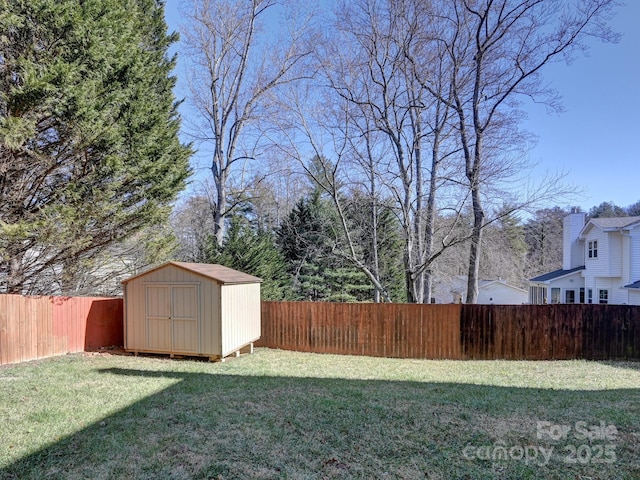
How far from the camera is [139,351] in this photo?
26.5 feet

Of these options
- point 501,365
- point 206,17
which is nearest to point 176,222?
point 206,17

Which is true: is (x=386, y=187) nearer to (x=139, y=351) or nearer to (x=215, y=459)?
(x=139, y=351)

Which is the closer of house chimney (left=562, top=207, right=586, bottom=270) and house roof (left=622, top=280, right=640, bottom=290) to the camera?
house roof (left=622, top=280, right=640, bottom=290)

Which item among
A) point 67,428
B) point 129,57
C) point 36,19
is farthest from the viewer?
point 129,57

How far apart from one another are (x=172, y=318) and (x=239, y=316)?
140 centimetres

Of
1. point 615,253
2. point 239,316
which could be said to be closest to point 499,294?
point 615,253

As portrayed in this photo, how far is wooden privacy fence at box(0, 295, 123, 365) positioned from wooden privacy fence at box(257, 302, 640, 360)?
532cm

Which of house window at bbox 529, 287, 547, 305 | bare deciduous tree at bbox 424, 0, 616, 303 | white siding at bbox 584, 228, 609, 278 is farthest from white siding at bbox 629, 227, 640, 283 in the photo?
bare deciduous tree at bbox 424, 0, 616, 303

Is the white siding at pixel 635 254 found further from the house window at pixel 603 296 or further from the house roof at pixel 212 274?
the house roof at pixel 212 274

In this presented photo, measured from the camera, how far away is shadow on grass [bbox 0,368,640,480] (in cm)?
309

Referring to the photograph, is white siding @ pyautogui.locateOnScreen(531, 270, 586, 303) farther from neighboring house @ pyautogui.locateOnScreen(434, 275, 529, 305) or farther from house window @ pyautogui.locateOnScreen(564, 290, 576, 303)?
neighboring house @ pyautogui.locateOnScreen(434, 275, 529, 305)

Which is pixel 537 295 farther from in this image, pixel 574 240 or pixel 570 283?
pixel 574 240

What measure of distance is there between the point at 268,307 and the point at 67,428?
5980 millimetres

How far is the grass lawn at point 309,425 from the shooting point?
3.14m
